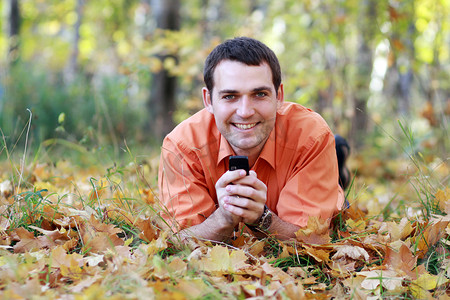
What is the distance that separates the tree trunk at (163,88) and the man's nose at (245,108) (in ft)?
18.1

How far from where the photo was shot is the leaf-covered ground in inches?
67.5

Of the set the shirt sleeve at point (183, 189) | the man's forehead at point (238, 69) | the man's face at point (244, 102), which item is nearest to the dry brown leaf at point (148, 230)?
the shirt sleeve at point (183, 189)

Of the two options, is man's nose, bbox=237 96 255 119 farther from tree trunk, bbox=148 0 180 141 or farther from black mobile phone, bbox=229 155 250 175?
tree trunk, bbox=148 0 180 141

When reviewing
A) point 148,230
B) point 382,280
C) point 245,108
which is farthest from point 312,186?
point 148,230

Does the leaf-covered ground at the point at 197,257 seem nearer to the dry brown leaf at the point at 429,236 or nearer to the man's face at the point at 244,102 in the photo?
the dry brown leaf at the point at 429,236

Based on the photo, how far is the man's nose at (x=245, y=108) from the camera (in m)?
2.45

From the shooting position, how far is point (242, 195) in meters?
2.25

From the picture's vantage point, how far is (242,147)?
2.56m

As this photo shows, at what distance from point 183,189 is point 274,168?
0.58 metres

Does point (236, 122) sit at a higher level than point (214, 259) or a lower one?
higher

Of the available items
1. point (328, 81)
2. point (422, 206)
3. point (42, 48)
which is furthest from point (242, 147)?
point (42, 48)

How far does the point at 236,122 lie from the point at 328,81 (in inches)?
206

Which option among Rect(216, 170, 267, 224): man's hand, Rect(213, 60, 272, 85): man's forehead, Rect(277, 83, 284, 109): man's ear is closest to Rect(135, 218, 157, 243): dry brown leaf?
Rect(216, 170, 267, 224): man's hand

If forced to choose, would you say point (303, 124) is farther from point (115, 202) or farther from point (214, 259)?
point (115, 202)
